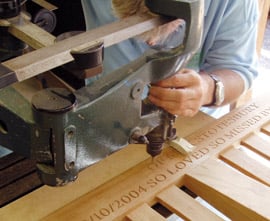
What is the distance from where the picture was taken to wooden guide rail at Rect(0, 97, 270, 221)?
80 cm

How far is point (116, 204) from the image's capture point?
816mm

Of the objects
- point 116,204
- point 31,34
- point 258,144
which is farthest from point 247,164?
point 31,34

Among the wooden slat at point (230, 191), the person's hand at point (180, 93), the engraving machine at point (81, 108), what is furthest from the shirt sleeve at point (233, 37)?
the engraving machine at point (81, 108)

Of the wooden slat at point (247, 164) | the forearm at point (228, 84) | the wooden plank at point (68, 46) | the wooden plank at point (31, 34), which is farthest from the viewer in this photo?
the forearm at point (228, 84)

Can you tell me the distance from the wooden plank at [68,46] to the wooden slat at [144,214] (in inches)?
12.8

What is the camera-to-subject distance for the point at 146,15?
68 cm

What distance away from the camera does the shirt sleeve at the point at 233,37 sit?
113 cm

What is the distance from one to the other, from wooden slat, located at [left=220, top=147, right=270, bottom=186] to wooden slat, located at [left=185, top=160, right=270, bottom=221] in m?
0.02

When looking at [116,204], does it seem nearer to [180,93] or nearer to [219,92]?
[180,93]

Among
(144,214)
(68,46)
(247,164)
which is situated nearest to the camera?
(68,46)

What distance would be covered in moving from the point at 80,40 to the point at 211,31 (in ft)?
2.08

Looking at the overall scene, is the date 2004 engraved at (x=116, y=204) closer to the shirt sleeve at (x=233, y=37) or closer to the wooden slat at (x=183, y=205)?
the wooden slat at (x=183, y=205)

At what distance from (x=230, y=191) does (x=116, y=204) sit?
0.21 metres

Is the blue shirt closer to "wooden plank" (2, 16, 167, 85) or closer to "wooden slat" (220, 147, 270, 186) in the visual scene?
"wooden slat" (220, 147, 270, 186)
